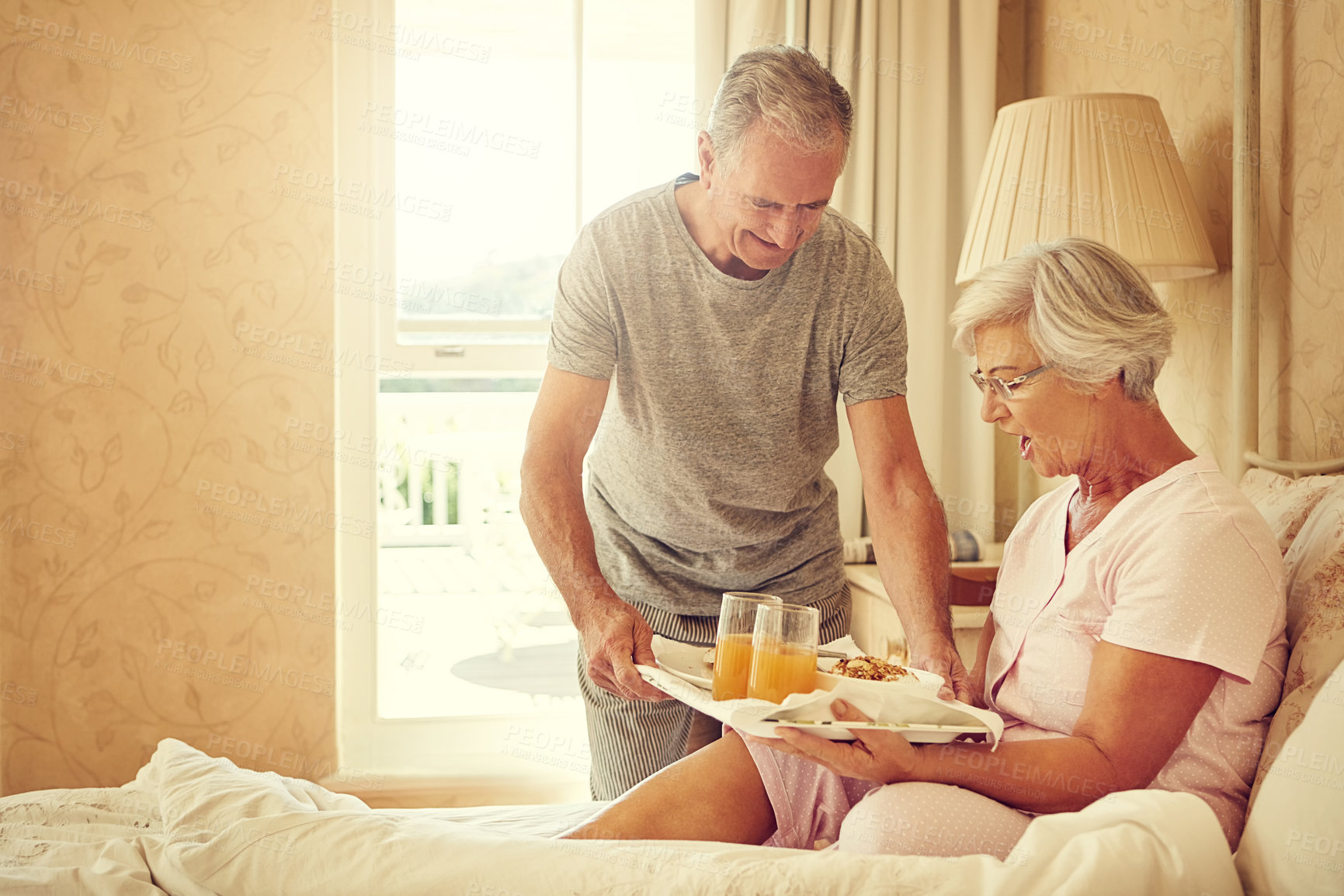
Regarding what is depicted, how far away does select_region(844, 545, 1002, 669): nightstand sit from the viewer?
7.38ft

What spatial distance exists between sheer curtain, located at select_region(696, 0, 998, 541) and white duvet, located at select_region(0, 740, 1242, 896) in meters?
1.82

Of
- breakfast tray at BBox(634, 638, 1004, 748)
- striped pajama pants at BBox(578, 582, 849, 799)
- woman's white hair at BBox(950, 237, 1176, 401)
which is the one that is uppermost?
woman's white hair at BBox(950, 237, 1176, 401)

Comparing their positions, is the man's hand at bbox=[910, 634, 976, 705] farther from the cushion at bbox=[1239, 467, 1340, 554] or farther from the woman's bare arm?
the cushion at bbox=[1239, 467, 1340, 554]

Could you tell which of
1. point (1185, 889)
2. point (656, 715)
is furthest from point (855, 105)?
point (1185, 889)

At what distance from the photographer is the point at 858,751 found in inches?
47.3

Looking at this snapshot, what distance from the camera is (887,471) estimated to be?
175cm

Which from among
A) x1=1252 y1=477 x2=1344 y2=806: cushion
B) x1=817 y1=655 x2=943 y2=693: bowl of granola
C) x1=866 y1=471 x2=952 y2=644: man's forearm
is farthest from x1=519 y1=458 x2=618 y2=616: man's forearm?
x1=1252 y1=477 x2=1344 y2=806: cushion

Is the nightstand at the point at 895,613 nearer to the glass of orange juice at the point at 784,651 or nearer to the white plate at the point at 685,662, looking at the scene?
the white plate at the point at 685,662

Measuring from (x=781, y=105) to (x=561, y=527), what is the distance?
2.36ft

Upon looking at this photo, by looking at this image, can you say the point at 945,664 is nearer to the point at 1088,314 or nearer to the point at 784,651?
the point at 784,651

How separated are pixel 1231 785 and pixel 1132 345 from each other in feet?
1.77

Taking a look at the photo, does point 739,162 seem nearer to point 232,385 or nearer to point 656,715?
point 656,715

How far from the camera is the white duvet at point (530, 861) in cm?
102

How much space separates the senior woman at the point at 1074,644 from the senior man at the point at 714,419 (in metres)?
0.27
